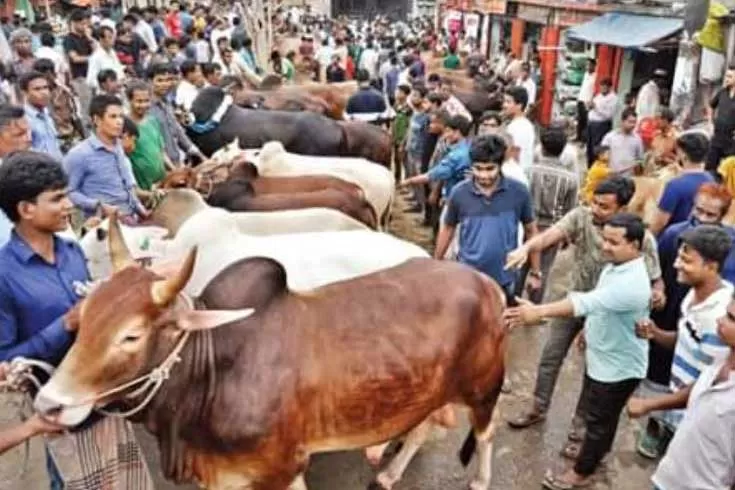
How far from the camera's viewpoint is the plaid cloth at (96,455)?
2.54m

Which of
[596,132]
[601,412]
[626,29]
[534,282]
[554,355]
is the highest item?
[626,29]

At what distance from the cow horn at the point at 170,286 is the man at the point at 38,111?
2.94m

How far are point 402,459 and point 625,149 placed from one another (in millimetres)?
4413

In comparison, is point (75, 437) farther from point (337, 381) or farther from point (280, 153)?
point (280, 153)

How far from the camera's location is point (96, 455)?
260cm

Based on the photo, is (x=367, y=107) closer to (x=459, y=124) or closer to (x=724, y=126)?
(x=459, y=124)

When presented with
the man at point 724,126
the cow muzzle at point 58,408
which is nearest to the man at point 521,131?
the man at point 724,126

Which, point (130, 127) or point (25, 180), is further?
point (130, 127)

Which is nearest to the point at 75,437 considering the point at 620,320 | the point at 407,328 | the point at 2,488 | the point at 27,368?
the point at 27,368

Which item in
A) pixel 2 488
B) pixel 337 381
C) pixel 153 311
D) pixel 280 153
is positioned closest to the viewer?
pixel 153 311

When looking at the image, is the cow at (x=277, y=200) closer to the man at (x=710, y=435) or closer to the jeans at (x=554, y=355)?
the jeans at (x=554, y=355)

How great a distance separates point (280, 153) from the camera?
597 centimetres

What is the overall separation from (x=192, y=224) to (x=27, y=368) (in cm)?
184

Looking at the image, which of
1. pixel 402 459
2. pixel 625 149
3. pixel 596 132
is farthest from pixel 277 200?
pixel 596 132
